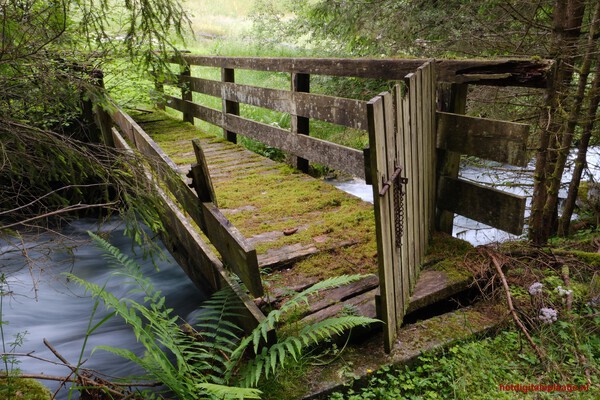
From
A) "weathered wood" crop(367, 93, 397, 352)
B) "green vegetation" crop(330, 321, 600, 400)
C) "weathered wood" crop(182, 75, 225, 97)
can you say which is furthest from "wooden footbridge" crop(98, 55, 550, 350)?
"weathered wood" crop(182, 75, 225, 97)

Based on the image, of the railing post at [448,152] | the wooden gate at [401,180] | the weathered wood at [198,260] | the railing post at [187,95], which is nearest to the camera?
the wooden gate at [401,180]

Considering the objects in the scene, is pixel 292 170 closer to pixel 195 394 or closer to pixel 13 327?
pixel 13 327

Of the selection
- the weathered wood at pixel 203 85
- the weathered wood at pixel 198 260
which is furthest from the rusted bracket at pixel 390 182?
the weathered wood at pixel 203 85

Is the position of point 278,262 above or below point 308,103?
below

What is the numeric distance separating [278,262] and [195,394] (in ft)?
4.55

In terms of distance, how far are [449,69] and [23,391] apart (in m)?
3.64

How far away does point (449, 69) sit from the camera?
3689 millimetres

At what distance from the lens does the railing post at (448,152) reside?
382cm

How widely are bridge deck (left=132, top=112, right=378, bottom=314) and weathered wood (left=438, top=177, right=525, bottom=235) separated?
0.74 m

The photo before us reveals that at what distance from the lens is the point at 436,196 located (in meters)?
4.02

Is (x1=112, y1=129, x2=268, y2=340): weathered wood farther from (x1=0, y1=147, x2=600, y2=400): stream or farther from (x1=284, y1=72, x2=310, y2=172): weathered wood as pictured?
(x1=284, y1=72, x2=310, y2=172): weathered wood

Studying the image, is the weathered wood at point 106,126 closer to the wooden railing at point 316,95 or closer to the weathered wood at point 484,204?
the wooden railing at point 316,95

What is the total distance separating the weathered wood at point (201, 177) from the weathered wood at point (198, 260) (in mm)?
334

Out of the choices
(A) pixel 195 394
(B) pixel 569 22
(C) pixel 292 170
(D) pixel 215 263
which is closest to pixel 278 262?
(D) pixel 215 263
